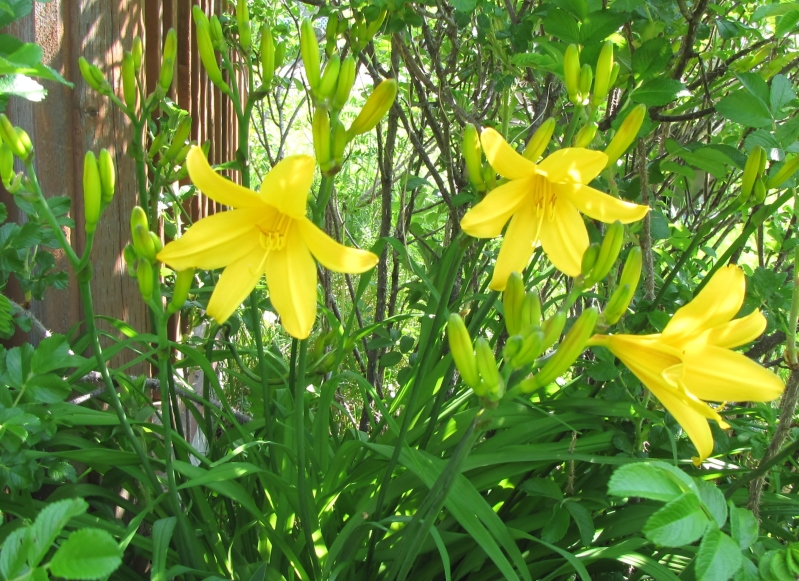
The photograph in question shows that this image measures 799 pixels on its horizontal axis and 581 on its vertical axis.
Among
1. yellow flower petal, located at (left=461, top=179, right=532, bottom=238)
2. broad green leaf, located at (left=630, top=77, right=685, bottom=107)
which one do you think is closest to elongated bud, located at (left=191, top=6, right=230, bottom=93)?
yellow flower petal, located at (left=461, top=179, right=532, bottom=238)

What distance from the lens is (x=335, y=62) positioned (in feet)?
2.80

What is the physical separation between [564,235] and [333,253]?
357 millimetres

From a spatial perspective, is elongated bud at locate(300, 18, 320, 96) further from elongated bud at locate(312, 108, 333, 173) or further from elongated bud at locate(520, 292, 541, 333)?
elongated bud at locate(520, 292, 541, 333)

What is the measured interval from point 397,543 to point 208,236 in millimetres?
716

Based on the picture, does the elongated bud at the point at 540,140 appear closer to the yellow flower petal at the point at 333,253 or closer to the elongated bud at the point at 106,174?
the yellow flower petal at the point at 333,253

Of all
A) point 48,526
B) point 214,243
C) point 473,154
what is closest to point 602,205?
point 473,154

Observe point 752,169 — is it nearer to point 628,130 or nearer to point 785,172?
point 785,172

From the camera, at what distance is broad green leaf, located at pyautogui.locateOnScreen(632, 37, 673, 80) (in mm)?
1205

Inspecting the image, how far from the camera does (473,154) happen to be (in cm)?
96

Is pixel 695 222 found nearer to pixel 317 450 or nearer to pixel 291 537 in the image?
pixel 317 450

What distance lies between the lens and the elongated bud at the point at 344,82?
866mm

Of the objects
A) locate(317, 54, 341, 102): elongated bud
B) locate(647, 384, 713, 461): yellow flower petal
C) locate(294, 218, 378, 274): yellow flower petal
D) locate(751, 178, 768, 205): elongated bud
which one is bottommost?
locate(647, 384, 713, 461): yellow flower petal

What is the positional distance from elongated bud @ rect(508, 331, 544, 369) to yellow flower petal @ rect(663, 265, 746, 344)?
22 cm

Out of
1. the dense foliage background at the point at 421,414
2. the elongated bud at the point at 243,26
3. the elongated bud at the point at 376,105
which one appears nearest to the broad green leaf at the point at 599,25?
the dense foliage background at the point at 421,414
